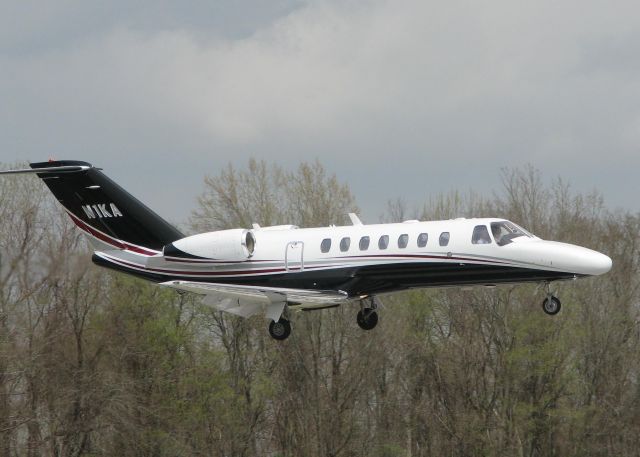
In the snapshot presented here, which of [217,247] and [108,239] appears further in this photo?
[108,239]

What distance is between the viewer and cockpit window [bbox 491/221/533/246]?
29859mm

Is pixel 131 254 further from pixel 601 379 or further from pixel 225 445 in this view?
pixel 601 379

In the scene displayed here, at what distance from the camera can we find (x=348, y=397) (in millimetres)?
53031

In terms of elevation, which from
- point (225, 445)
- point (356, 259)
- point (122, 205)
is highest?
point (122, 205)

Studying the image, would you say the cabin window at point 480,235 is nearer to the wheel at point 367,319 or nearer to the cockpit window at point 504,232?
the cockpit window at point 504,232

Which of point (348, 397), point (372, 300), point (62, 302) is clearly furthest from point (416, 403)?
point (372, 300)

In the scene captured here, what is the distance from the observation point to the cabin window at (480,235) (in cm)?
2978

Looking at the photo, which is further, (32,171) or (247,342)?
(247,342)

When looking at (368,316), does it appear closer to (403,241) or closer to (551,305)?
(403,241)

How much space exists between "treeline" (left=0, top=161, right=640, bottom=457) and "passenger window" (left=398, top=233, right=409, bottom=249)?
71.3 ft

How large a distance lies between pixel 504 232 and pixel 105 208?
11637mm

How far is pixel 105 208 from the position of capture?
34969 mm

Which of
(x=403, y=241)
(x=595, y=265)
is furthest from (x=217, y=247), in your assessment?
(x=595, y=265)

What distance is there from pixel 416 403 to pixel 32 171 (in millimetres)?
26944
